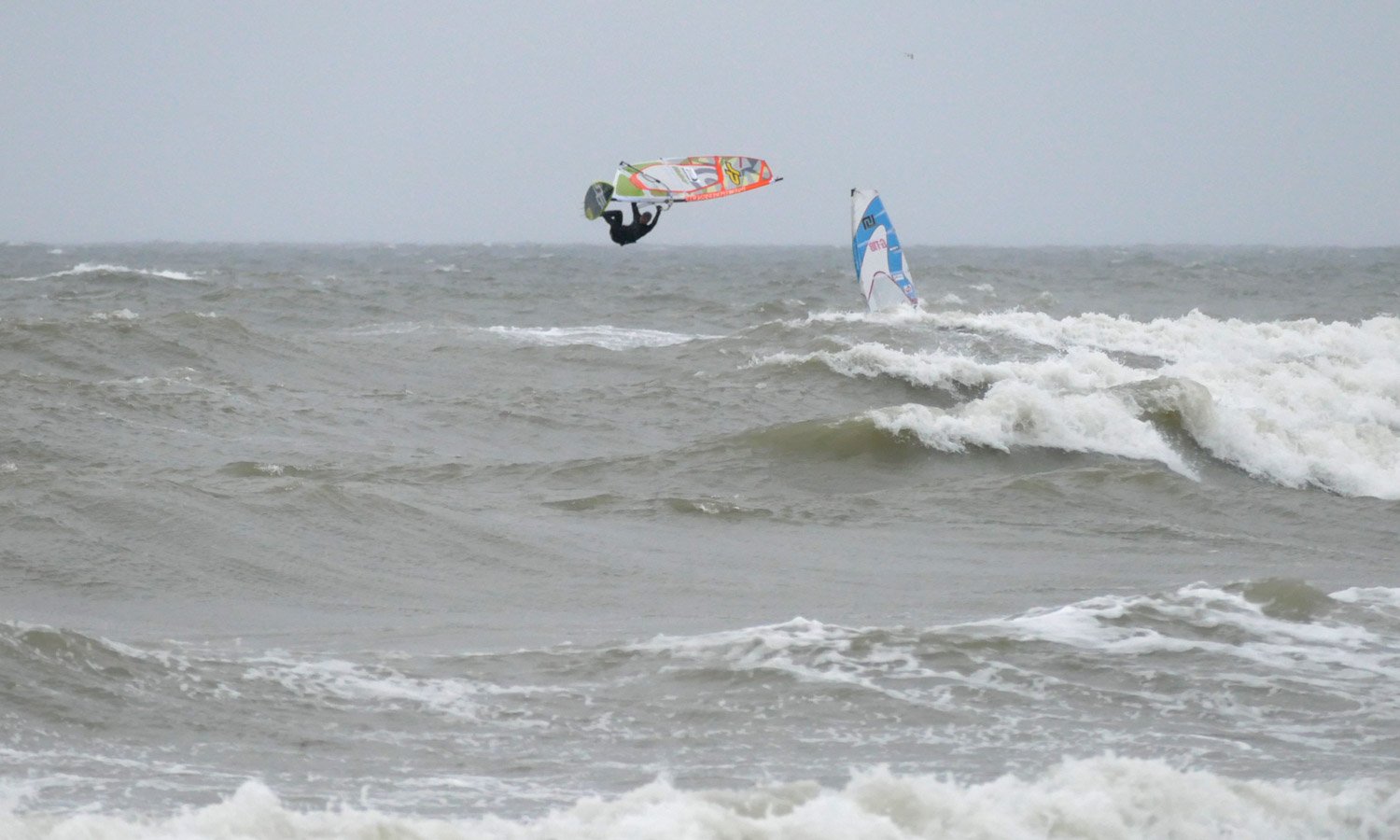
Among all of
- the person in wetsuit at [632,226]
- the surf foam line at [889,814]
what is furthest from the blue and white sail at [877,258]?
the surf foam line at [889,814]

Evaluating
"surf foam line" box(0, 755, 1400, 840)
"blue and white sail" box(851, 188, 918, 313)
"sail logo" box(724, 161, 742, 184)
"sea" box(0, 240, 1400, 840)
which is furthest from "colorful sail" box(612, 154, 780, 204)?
"surf foam line" box(0, 755, 1400, 840)

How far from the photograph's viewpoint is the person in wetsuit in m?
13.3

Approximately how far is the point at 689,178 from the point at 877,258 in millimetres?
8537

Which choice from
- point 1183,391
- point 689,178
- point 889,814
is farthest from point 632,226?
point 889,814

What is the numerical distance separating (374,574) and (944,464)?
A: 5.32 meters

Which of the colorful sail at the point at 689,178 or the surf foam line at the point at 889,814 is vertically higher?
the colorful sail at the point at 689,178

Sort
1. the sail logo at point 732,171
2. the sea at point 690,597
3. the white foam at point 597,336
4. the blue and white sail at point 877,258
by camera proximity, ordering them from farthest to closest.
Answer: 1. the blue and white sail at point 877,258
2. the white foam at point 597,336
3. the sail logo at point 732,171
4. the sea at point 690,597

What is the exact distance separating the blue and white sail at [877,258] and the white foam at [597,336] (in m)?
2.84

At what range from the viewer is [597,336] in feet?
75.8

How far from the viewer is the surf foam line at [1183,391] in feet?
40.5

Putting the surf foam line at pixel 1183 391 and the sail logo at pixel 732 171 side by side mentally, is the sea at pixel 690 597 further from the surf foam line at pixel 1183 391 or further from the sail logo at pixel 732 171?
the sail logo at pixel 732 171

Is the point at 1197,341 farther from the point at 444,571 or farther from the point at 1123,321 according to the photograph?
the point at 444,571

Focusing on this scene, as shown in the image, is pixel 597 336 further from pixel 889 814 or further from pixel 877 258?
pixel 889 814

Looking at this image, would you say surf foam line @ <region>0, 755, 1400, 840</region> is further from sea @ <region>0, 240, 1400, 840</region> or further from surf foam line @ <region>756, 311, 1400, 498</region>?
surf foam line @ <region>756, 311, 1400, 498</region>
